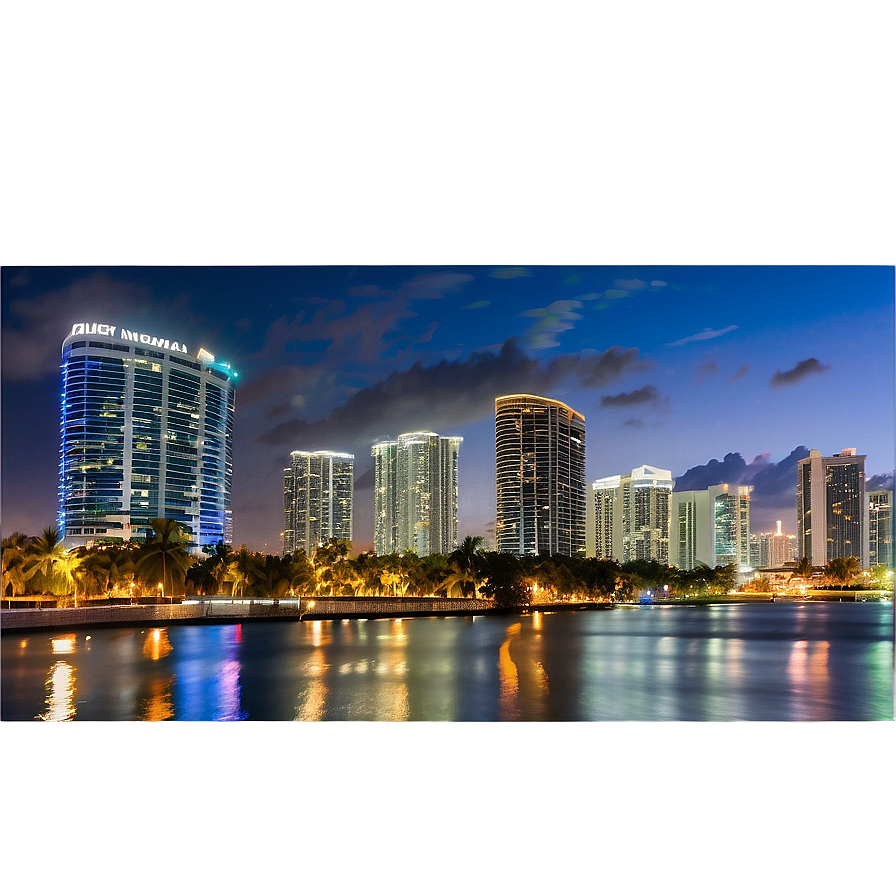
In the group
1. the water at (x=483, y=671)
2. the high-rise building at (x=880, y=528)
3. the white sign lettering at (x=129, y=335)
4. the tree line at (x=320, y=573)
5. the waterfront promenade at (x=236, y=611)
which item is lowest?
the water at (x=483, y=671)

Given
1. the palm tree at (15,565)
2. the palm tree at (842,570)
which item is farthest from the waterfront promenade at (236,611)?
the palm tree at (842,570)

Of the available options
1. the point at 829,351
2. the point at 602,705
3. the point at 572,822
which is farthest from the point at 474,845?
the point at 829,351

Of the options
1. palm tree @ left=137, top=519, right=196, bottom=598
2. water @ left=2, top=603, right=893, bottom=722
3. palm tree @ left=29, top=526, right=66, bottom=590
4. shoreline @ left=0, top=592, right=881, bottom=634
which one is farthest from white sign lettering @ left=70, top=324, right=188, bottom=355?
water @ left=2, top=603, right=893, bottom=722

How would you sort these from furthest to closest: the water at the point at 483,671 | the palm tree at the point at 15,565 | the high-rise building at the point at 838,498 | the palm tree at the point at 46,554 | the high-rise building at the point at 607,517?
the high-rise building at the point at 607,517, the high-rise building at the point at 838,498, the palm tree at the point at 46,554, the palm tree at the point at 15,565, the water at the point at 483,671

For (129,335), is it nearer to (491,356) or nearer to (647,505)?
(491,356)

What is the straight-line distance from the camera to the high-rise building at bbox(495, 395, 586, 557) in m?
8.27

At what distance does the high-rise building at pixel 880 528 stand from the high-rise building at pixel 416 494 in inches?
151

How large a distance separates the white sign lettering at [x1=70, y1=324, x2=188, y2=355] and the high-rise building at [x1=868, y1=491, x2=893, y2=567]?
647cm

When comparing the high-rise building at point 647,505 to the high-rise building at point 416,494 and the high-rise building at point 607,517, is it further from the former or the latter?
the high-rise building at point 416,494

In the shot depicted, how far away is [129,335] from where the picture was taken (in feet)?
26.2

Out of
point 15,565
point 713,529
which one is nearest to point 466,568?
point 713,529

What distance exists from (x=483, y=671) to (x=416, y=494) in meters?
1.76

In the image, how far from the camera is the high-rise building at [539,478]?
8.27 meters

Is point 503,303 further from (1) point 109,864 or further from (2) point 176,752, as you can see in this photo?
(1) point 109,864
